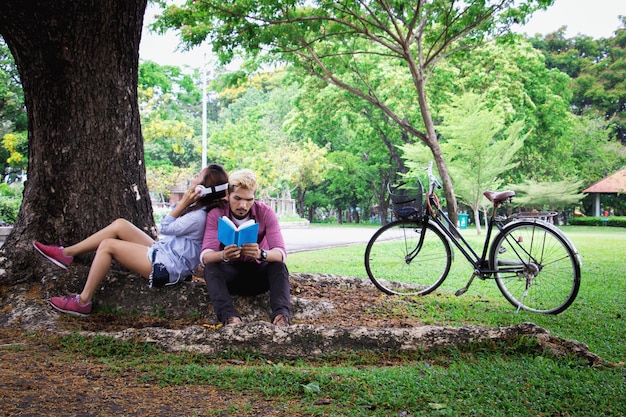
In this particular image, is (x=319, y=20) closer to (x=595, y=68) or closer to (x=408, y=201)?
(x=408, y=201)

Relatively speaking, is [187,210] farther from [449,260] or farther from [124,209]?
[449,260]

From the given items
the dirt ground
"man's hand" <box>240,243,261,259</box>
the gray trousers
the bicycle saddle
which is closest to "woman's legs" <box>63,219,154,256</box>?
the dirt ground

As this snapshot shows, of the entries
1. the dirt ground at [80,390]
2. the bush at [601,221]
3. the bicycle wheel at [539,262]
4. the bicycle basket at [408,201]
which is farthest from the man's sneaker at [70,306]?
the bush at [601,221]

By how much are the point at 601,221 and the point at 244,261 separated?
103ft

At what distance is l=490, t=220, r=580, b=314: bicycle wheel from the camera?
188 inches

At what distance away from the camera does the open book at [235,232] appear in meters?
3.84

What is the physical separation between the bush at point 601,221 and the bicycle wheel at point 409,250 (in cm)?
2860

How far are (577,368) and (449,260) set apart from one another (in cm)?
218

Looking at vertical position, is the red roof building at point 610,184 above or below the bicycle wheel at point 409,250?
above

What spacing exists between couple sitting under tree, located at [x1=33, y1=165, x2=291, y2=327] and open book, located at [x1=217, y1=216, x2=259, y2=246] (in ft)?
0.53

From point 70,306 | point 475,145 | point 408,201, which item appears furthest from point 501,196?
point 475,145

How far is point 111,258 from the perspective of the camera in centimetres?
429

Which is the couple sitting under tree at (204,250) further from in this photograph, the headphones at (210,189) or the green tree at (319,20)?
the green tree at (319,20)

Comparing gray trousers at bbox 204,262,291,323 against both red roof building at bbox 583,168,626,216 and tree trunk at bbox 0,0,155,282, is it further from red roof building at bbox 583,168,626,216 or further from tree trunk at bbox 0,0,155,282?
red roof building at bbox 583,168,626,216
